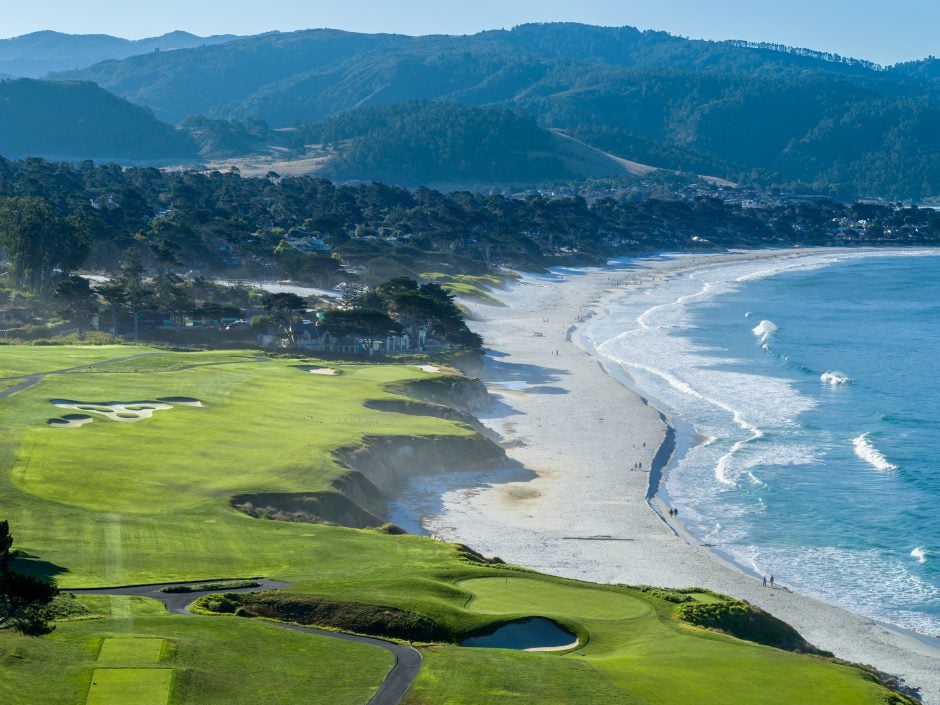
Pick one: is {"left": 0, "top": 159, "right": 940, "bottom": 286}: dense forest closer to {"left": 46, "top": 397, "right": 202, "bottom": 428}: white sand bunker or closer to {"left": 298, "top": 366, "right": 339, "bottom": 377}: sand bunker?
{"left": 298, "top": 366, "right": 339, "bottom": 377}: sand bunker

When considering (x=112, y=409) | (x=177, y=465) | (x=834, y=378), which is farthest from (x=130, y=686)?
(x=834, y=378)

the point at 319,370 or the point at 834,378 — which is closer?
the point at 319,370

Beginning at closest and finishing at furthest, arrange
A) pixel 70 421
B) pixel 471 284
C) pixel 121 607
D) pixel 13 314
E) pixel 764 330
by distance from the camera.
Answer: pixel 121 607 < pixel 70 421 < pixel 13 314 < pixel 764 330 < pixel 471 284

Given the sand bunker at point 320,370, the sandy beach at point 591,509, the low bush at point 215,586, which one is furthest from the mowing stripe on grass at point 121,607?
the sand bunker at point 320,370

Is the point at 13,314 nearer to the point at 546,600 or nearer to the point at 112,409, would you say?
the point at 112,409

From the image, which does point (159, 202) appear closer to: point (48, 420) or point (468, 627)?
point (48, 420)

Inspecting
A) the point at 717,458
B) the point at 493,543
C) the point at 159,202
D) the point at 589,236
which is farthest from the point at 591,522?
the point at 589,236
